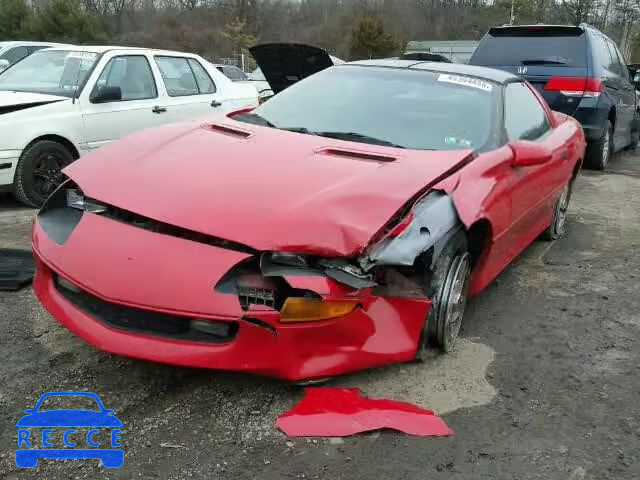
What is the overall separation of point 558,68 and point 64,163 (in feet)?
19.2

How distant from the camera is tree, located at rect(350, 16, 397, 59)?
51.3 metres

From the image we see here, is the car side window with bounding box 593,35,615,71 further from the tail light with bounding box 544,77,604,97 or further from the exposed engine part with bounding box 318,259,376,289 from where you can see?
the exposed engine part with bounding box 318,259,376,289

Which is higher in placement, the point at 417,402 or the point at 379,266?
the point at 379,266

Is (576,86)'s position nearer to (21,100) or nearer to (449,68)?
(449,68)

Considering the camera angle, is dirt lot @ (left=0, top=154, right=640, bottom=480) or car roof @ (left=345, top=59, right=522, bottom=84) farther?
car roof @ (left=345, top=59, right=522, bottom=84)

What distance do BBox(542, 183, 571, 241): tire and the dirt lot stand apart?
1314 millimetres

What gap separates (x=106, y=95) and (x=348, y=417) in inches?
182

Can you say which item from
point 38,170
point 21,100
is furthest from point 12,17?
point 38,170

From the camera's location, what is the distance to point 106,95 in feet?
19.5

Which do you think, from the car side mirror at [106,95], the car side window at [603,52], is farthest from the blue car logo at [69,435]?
the car side window at [603,52]

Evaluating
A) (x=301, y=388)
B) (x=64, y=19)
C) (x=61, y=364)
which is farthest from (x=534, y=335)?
(x=64, y=19)

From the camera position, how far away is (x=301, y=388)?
267 cm

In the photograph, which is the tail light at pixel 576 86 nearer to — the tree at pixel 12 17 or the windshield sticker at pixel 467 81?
the windshield sticker at pixel 467 81

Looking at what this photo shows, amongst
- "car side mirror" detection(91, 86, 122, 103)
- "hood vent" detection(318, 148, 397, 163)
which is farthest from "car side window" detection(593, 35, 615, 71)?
"hood vent" detection(318, 148, 397, 163)
